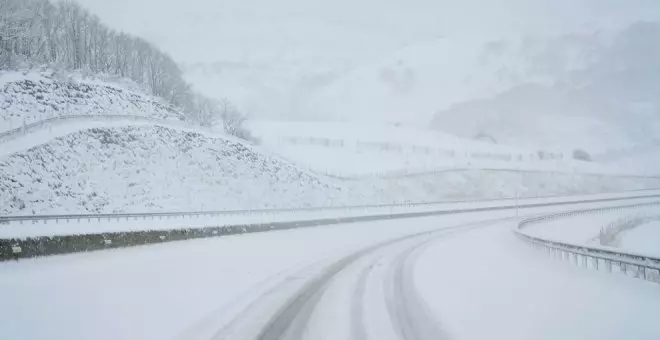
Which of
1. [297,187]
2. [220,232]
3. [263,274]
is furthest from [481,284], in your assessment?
[297,187]

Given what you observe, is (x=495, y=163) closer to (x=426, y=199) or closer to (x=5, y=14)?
(x=426, y=199)

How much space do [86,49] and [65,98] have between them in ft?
96.2

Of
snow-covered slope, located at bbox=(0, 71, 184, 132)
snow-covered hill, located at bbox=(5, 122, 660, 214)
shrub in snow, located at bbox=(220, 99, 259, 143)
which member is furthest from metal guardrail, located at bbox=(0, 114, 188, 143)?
shrub in snow, located at bbox=(220, 99, 259, 143)

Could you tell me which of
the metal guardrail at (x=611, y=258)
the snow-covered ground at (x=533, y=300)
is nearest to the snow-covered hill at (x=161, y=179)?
the snow-covered ground at (x=533, y=300)

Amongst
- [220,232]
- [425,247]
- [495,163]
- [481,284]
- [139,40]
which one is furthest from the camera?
[495,163]

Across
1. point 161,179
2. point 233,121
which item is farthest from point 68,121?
point 233,121

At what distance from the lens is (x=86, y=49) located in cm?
8819

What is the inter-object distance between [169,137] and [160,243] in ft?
118

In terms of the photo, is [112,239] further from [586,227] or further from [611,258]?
[586,227]

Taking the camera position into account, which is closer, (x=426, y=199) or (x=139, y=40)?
(x=426, y=199)

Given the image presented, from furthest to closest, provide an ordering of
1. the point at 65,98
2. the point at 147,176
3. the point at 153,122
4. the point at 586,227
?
1. the point at 153,122
2. the point at 65,98
3. the point at 147,176
4. the point at 586,227

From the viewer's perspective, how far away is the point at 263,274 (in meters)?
21.7

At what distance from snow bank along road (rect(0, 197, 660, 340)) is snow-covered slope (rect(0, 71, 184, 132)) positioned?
1433 inches

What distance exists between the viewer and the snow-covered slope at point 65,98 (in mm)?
55625
